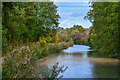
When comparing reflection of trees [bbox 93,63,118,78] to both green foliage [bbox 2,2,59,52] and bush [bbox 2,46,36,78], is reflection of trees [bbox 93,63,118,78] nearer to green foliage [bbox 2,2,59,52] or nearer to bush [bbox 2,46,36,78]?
bush [bbox 2,46,36,78]

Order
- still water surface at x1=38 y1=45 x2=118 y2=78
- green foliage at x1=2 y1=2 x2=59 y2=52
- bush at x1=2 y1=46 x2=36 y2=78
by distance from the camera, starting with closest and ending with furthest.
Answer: bush at x1=2 y1=46 x2=36 y2=78 < still water surface at x1=38 y1=45 x2=118 y2=78 < green foliage at x1=2 y1=2 x2=59 y2=52

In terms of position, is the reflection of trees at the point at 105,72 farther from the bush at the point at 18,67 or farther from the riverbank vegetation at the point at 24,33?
the bush at the point at 18,67

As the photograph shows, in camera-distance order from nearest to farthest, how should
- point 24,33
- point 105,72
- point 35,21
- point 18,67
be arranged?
1. point 18,67
2. point 105,72
3. point 24,33
4. point 35,21

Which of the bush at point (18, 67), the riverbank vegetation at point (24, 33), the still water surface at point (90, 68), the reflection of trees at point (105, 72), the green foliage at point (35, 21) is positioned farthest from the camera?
the green foliage at point (35, 21)

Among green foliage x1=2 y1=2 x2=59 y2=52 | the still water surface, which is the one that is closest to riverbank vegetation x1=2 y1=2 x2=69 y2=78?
green foliage x1=2 y1=2 x2=59 y2=52

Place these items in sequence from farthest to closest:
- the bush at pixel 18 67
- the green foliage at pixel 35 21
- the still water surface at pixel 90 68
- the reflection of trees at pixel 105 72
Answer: the green foliage at pixel 35 21 < the still water surface at pixel 90 68 < the reflection of trees at pixel 105 72 < the bush at pixel 18 67

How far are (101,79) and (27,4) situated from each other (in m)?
12.0

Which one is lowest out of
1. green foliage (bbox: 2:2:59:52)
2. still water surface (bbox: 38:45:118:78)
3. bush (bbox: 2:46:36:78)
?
still water surface (bbox: 38:45:118:78)

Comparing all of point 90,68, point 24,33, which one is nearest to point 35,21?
point 24,33

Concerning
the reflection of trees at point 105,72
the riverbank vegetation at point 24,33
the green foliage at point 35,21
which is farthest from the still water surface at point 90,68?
the green foliage at point 35,21

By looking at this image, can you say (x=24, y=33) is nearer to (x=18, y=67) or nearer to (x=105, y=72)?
(x=105, y=72)

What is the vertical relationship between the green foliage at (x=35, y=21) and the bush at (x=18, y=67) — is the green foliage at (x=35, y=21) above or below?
above

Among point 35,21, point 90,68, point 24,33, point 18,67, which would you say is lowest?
point 90,68

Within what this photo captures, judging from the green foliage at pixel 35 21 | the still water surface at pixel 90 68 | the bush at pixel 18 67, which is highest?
the green foliage at pixel 35 21
